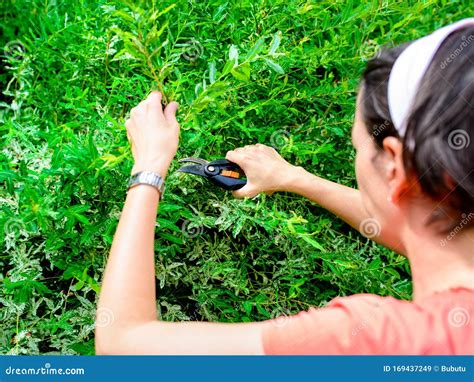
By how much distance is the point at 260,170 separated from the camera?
1.79 m

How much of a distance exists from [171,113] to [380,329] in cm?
74

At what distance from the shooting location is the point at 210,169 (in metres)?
1.73

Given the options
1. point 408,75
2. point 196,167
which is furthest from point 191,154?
point 408,75

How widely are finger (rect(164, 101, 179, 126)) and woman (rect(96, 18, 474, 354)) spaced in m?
0.18

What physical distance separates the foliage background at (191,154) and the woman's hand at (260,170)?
2.7 inches

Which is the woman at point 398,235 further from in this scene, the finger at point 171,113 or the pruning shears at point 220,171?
the pruning shears at point 220,171
